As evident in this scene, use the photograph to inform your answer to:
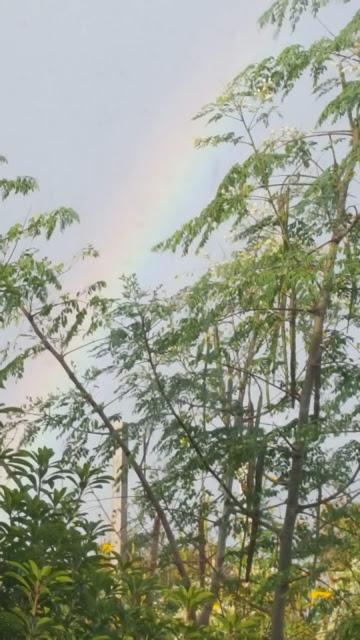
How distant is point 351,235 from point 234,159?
130 centimetres

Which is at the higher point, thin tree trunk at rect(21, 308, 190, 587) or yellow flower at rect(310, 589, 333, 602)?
thin tree trunk at rect(21, 308, 190, 587)

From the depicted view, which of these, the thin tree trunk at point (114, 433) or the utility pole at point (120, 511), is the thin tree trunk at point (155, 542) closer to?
the utility pole at point (120, 511)

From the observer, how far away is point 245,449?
234 centimetres

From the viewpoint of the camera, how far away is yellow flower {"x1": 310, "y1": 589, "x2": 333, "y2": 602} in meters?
2.62

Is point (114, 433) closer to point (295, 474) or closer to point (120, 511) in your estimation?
point (295, 474)

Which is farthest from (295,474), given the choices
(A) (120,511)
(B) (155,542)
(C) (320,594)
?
(A) (120,511)

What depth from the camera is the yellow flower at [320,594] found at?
2615 mm

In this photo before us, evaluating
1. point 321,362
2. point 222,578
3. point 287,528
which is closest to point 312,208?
point 321,362

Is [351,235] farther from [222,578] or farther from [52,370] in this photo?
[52,370]

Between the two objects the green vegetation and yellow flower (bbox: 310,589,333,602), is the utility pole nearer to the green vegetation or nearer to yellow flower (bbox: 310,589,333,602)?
the green vegetation

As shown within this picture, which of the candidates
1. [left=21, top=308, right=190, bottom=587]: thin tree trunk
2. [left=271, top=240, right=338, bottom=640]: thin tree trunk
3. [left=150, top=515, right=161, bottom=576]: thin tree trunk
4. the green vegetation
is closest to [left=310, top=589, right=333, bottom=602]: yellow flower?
the green vegetation

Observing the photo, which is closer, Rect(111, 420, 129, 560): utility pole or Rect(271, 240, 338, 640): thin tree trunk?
Rect(271, 240, 338, 640): thin tree trunk

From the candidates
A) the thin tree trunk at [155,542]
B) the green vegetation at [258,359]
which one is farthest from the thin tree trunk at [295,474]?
the thin tree trunk at [155,542]

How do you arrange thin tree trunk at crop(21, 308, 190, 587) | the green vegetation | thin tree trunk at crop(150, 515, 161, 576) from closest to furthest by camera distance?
the green vegetation → thin tree trunk at crop(21, 308, 190, 587) → thin tree trunk at crop(150, 515, 161, 576)
